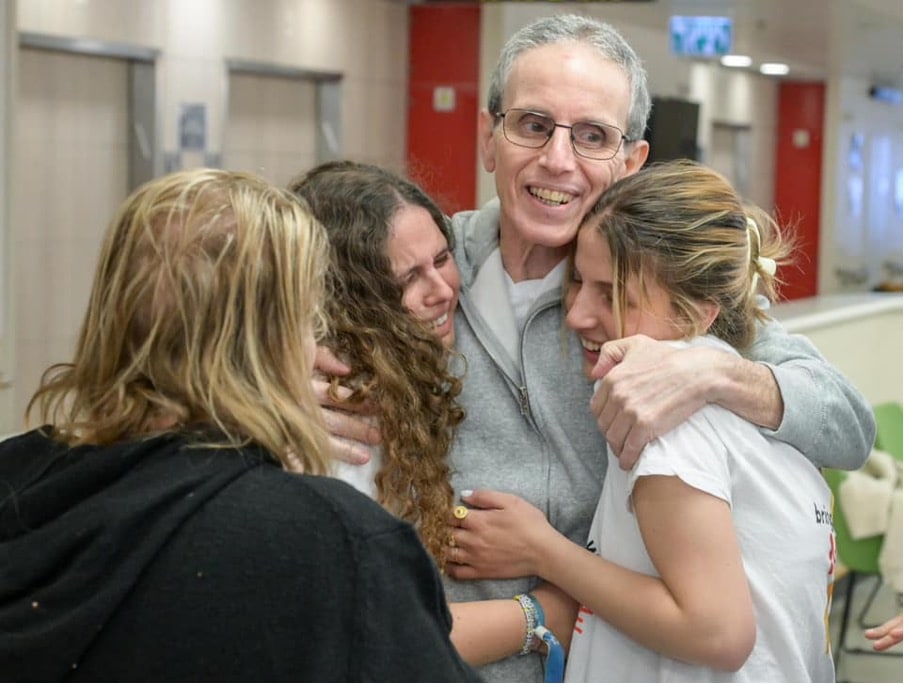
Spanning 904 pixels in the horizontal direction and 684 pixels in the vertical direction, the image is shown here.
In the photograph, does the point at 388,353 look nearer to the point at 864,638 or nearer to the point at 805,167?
the point at 864,638

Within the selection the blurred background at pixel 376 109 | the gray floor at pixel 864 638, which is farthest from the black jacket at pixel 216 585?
the gray floor at pixel 864 638

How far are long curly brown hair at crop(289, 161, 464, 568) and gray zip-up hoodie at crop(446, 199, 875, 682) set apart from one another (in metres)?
0.07

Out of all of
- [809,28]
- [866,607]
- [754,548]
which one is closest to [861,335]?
[866,607]

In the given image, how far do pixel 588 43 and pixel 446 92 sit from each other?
7103mm

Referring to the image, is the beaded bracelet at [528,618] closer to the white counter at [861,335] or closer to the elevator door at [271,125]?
the white counter at [861,335]

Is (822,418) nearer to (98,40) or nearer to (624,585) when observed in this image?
(624,585)

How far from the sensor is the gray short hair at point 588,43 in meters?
2.00

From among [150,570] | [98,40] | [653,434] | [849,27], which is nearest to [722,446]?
[653,434]

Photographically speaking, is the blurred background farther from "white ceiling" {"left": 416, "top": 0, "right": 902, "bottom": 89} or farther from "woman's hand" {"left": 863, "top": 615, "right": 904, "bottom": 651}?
"woman's hand" {"left": 863, "top": 615, "right": 904, "bottom": 651}

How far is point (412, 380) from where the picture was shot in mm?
1829

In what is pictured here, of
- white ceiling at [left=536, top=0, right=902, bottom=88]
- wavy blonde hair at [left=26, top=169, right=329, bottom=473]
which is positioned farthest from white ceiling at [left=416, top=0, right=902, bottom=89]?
wavy blonde hair at [left=26, top=169, right=329, bottom=473]

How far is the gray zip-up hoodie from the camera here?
1926 millimetres

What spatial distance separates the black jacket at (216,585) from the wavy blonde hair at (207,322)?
5 cm

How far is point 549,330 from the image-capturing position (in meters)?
2.04
